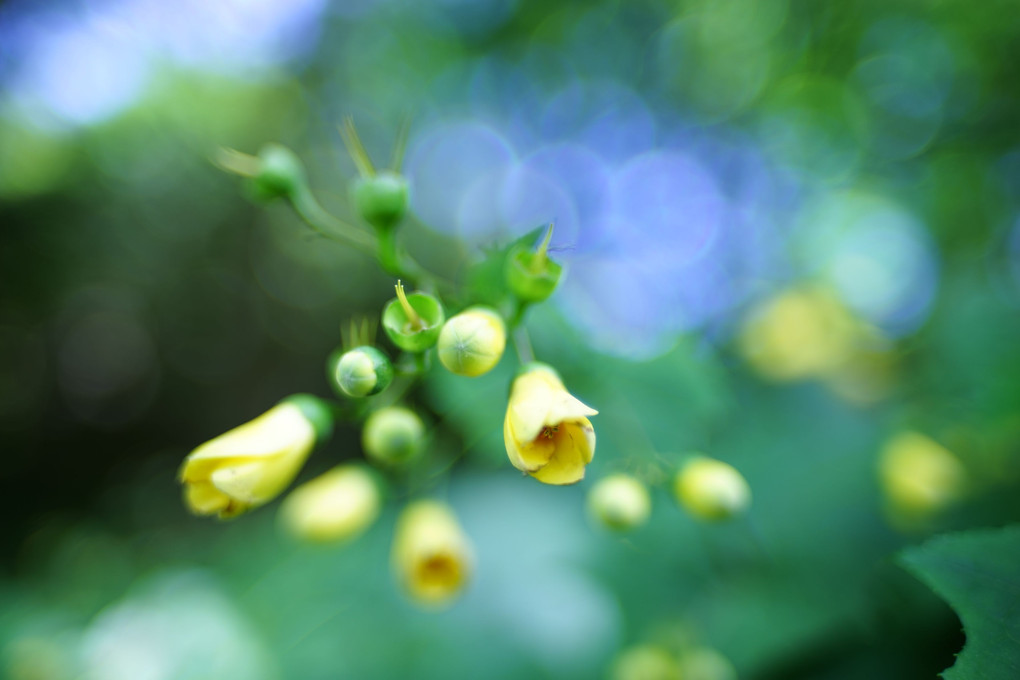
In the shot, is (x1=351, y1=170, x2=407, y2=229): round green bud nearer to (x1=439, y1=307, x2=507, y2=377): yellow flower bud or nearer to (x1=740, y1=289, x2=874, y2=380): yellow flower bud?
(x1=439, y1=307, x2=507, y2=377): yellow flower bud

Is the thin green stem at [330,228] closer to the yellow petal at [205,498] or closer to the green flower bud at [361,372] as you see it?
the green flower bud at [361,372]

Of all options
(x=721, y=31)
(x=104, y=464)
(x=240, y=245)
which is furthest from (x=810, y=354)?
(x=104, y=464)

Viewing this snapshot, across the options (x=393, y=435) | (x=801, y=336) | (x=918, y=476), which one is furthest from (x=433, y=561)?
(x=801, y=336)

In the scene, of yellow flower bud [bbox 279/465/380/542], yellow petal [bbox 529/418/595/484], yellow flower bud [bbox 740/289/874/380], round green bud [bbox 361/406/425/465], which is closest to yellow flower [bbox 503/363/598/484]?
yellow petal [bbox 529/418/595/484]

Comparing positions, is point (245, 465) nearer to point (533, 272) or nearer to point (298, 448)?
point (298, 448)

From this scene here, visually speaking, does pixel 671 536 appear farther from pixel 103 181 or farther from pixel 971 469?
pixel 103 181

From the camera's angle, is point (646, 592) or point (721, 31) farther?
point (721, 31)

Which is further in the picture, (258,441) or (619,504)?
(619,504)
